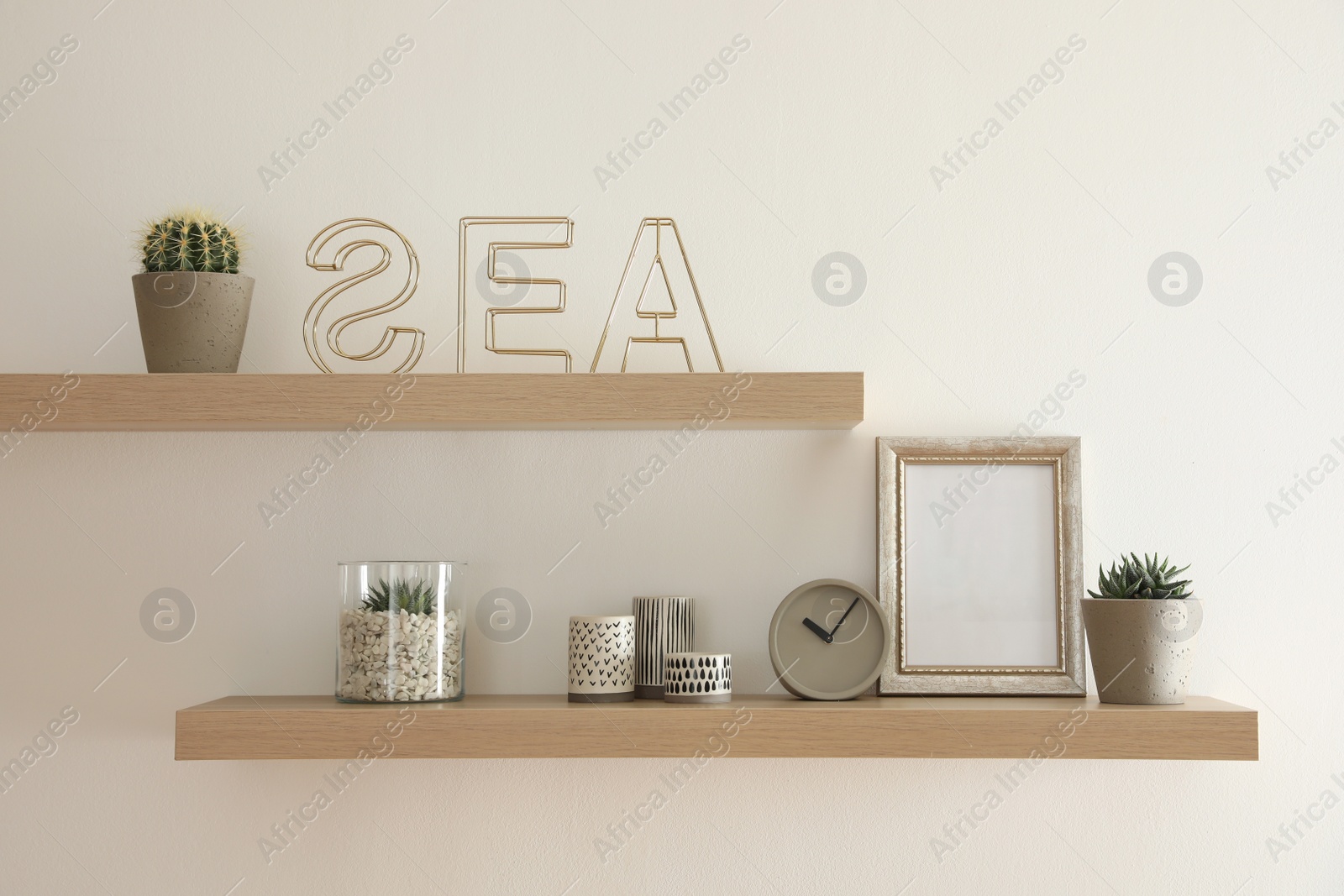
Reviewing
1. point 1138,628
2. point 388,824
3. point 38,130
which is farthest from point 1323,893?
point 38,130

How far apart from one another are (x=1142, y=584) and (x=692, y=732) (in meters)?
0.51

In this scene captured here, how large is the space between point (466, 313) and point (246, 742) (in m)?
0.54

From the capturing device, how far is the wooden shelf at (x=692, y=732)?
3.49ft

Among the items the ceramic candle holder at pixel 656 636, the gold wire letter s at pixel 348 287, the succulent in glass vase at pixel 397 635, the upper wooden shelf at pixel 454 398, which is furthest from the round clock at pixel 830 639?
the gold wire letter s at pixel 348 287

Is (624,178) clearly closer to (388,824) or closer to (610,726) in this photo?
(610,726)

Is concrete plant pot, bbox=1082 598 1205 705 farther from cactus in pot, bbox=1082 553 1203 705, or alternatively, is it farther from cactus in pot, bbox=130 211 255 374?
cactus in pot, bbox=130 211 255 374

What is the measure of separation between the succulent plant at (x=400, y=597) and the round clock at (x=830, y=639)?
0.38 meters

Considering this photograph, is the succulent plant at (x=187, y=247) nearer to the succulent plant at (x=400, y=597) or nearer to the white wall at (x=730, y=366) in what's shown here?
the white wall at (x=730, y=366)

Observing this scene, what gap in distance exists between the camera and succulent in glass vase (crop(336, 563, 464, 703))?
1.12m

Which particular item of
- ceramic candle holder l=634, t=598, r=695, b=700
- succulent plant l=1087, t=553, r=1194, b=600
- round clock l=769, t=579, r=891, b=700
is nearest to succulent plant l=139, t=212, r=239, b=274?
ceramic candle holder l=634, t=598, r=695, b=700

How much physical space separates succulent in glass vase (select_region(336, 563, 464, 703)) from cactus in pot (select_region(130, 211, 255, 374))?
0.28m

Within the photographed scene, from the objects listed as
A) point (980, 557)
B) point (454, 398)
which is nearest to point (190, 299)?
point (454, 398)

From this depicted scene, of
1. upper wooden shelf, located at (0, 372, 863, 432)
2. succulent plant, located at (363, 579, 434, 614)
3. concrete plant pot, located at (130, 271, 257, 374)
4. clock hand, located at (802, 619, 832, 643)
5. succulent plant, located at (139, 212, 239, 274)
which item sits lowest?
clock hand, located at (802, 619, 832, 643)

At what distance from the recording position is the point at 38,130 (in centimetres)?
131
